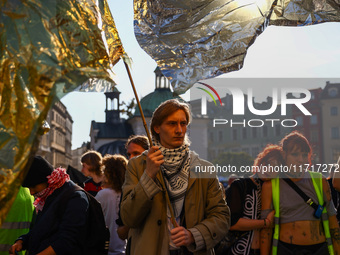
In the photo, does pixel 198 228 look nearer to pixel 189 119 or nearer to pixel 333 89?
pixel 189 119

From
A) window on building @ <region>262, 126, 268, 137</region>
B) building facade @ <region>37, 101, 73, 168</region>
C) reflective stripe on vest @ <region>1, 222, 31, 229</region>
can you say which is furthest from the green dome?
window on building @ <region>262, 126, 268, 137</region>

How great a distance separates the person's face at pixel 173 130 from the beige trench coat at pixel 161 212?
0.16 meters

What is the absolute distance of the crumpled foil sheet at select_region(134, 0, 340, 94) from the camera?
3242mm

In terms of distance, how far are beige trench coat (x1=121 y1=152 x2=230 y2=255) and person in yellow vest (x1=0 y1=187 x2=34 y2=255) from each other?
203 centimetres

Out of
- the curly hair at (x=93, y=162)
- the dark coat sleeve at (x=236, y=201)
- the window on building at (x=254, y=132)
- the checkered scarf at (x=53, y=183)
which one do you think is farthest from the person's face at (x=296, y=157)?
the curly hair at (x=93, y=162)

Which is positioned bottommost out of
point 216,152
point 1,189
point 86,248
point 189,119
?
point 86,248

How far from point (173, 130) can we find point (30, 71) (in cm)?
179

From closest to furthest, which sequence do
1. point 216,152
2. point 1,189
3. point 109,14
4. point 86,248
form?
point 1,189
point 109,14
point 216,152
point 86,248

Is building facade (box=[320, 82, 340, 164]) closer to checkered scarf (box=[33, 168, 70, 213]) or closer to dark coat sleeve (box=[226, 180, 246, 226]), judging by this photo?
dark coat sleeve (box=[226, 180, 246, 226])

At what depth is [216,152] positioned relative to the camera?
3.80 m

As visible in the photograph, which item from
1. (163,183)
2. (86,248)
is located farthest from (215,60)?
(86,248)

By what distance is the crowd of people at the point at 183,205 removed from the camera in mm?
3600

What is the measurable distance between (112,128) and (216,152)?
7314 cm

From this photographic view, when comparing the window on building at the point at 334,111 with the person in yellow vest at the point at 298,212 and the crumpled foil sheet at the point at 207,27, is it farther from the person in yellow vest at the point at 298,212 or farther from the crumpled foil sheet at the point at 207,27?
the person in yellow vest at the point at 298,212
